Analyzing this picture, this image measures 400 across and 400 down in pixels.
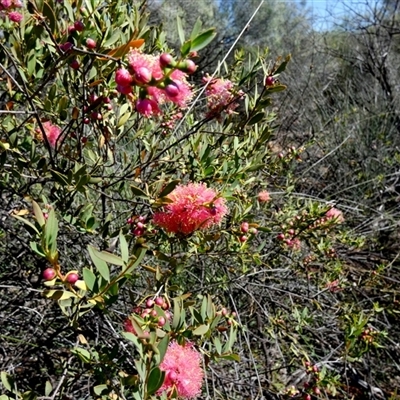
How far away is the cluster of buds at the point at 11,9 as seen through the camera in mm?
1268

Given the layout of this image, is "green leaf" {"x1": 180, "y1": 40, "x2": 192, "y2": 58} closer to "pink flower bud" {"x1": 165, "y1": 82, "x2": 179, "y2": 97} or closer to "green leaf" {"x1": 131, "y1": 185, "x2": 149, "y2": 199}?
"pink flower bud" {"x1": 165, "y1": 82, "x2": 179, "y2": 97}

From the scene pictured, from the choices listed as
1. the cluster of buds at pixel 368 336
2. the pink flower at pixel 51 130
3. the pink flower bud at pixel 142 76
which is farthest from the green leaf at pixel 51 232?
the cluster of buds at pixel 368 336

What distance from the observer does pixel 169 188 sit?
1073 mm

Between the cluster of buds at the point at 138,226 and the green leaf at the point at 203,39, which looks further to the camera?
the cluster of buds at the point at 138,226

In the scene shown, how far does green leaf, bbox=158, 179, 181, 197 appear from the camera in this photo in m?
1.06

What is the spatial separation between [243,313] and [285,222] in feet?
1.57

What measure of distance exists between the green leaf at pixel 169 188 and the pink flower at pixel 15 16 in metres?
0.69

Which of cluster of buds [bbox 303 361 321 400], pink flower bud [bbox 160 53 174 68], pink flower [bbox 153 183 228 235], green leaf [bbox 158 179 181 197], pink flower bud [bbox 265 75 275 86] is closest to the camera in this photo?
pink flower bud [bbox 160 53 174 68]

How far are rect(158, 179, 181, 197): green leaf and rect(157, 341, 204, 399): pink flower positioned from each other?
35 centimetres

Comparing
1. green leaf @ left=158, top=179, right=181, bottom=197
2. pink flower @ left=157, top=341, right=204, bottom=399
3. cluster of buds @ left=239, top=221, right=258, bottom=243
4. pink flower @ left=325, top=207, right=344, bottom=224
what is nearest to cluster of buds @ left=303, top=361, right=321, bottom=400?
pink flower @ left=325, top=207, right=344, bottom=224

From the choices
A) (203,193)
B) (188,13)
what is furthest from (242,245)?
(188,13)

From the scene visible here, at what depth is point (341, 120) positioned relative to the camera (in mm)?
4816

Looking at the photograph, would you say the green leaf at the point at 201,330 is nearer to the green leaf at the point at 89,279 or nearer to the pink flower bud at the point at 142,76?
the green leaf at the point at 89,279

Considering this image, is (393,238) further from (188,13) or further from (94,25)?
(188,13)
